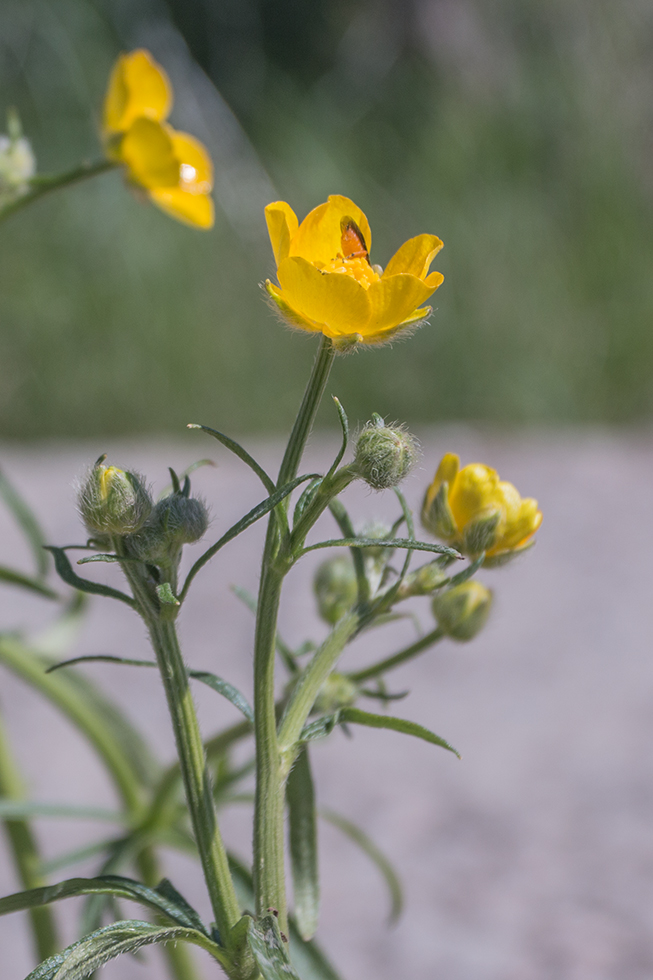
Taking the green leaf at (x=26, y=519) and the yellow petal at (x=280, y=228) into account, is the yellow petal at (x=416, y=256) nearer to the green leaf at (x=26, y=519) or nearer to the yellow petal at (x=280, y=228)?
the yellow petal at (x=280, y=228)

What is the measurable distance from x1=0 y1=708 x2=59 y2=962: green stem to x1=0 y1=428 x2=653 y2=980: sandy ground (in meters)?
0.11

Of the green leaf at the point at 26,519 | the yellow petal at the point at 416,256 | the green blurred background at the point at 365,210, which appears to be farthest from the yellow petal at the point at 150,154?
the green blurred background at the point at 365,210

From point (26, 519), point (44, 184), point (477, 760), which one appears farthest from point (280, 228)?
point (477, 760)

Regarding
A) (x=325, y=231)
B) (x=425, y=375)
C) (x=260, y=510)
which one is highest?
(x=425, y=375)

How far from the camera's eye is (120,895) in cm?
30

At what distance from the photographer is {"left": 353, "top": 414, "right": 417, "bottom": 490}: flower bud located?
30 cm

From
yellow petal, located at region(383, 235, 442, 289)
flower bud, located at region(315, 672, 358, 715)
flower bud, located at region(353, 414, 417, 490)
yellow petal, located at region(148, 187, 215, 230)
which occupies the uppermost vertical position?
yellow petal, located at region(148, 187, 215, 230)

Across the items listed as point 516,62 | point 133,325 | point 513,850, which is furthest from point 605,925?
point 516,62

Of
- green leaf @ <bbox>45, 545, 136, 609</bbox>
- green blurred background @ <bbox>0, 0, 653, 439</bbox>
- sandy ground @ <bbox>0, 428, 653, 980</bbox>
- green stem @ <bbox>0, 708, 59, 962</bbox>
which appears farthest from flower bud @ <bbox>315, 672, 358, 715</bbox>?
green blurred background @ <bbox>0, 0, 653, 439</bbox>

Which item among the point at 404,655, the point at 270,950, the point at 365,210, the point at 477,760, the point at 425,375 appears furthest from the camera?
the point at 365,210

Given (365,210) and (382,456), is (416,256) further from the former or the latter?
(365,210)

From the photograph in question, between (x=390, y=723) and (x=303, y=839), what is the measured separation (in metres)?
0.10

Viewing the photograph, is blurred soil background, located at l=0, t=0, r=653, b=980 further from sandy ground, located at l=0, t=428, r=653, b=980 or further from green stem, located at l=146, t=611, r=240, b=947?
green stem, located at l=146, t=611, r=240, b=947

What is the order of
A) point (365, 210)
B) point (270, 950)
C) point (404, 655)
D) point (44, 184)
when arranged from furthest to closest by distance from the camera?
1. point (365, 210)
2. point (44, 184)
3. point (404, 655)
4. point (270, 950)
